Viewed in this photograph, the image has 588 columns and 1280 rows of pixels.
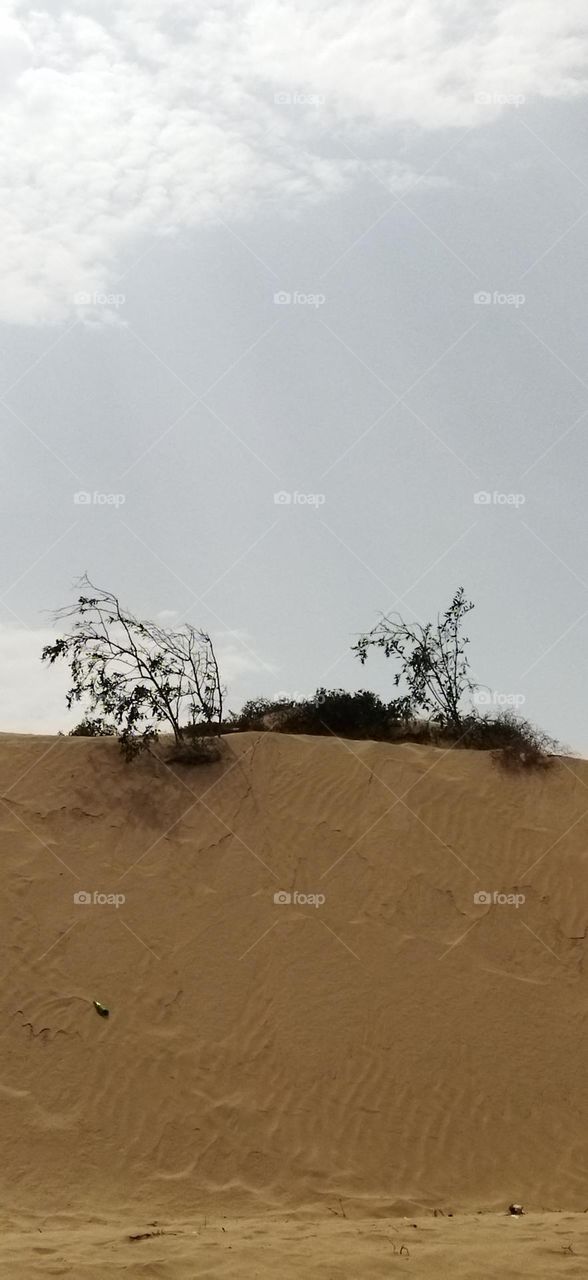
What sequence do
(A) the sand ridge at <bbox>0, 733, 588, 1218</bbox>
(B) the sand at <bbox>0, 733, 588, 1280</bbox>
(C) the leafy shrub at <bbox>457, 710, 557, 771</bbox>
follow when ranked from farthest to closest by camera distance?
(C) the leafy shrub at <bbox>457, 710, 557, 771</bbox>
(A) the sand ridge at <bbox>0, 733, 588, 1218</bbox>
(B) the sand at <bbox>0, 733, 588, 1280</bbox>

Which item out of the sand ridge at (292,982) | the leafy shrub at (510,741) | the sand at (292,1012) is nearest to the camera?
the sand at (292,1012)

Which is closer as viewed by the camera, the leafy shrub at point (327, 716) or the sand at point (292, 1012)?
the sand at point (292, 1012)

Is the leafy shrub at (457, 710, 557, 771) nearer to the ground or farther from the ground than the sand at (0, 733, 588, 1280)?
farther from the ground

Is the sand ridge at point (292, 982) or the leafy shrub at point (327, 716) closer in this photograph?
the sand ridge at point (292, 982)

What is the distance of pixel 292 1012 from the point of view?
1317 cm

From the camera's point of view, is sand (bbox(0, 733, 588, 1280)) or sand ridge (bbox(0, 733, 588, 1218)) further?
sand ridge (bbox(0, 733, 588, 1218))

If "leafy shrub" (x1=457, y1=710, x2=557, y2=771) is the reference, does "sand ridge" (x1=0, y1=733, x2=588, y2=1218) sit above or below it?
below

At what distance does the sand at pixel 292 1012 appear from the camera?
10.6 m

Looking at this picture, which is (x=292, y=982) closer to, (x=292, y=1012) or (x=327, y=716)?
(x=292, y=1012)

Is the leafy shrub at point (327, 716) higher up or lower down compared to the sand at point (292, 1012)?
higher up

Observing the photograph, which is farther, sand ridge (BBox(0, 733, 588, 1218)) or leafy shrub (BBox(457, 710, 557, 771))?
leafy shrub (BBox(457, 710, 557, 771))

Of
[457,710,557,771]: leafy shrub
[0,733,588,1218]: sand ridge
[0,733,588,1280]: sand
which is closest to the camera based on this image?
[0,733,588,1280]: sand

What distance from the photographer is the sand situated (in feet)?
34.9

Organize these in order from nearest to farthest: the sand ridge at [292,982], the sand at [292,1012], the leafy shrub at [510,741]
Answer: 1. the sand at [292,1012]
2. the sand ridge at [292,982]
3. the leafy shrub at [510,741]
